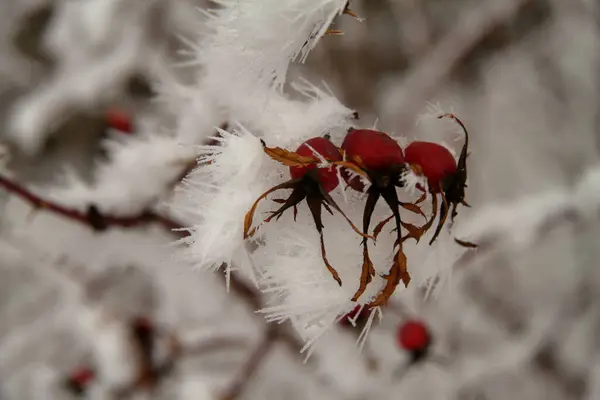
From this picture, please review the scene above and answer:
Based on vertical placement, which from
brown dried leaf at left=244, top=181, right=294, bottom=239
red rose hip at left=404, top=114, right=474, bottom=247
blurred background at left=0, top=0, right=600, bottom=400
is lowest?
blurred background at left=0, top=0, right=600, bottom=400

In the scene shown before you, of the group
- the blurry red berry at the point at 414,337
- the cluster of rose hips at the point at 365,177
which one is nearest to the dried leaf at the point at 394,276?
the cluster of rose hips at the point at 365,177

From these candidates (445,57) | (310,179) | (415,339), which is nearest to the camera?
(310,179)

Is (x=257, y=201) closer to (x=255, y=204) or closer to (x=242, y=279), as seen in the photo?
(x=255, y=204)

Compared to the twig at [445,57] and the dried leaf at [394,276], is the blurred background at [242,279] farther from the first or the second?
the dried leaf at [394,276]

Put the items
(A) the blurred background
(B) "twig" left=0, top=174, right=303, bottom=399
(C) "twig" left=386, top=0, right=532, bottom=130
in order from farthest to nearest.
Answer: (C) "twig" left=386, top=0, right=532, bottom=130
(A) the blurred background
(B) "twig" left=0, top=174, right=303, bottom=399

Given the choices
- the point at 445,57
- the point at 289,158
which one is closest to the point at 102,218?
the point at 289,158

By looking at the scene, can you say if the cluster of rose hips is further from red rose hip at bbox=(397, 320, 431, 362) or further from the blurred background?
red rose hip at bbox=(397, 320, 431, 362)

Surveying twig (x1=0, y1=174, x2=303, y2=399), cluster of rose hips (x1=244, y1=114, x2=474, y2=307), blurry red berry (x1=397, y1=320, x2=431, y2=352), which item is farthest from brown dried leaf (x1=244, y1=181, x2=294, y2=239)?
blurry red berry (x1=397, y1=320, x2=431, y2=352)
